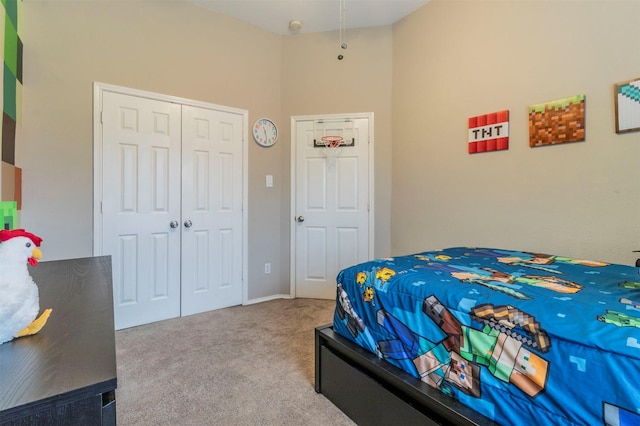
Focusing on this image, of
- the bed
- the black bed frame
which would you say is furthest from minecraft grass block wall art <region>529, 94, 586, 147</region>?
the black bed frame

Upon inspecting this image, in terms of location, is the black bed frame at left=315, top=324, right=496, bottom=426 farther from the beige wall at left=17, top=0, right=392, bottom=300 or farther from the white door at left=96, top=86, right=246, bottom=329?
the beige wall at left=17, top=0, right=392, bottom=300

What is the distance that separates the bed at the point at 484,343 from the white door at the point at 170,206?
71.2 inches

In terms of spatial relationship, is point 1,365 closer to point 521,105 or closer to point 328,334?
point 328,334

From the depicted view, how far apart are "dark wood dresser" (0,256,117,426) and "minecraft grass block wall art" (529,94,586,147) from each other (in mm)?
2611

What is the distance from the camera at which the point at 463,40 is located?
272 cm

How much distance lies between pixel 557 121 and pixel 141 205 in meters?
3.26

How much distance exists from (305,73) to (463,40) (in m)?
1.62

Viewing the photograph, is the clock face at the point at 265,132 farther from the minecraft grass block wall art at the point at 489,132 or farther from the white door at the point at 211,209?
the minecraft grass block wall art at the point at 489,132

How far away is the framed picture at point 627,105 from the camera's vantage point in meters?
1.79

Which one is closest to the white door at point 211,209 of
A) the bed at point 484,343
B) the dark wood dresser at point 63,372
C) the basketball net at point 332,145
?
the basketball net at point 332,145

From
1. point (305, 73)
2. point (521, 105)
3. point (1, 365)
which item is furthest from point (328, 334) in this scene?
point (305, 73)

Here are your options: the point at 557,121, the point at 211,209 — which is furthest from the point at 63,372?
the point at 557,121

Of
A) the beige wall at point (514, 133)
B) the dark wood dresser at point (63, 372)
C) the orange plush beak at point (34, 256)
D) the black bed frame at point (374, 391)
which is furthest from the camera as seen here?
the beige wall at point (514, 133)

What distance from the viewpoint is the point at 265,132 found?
3482mm
